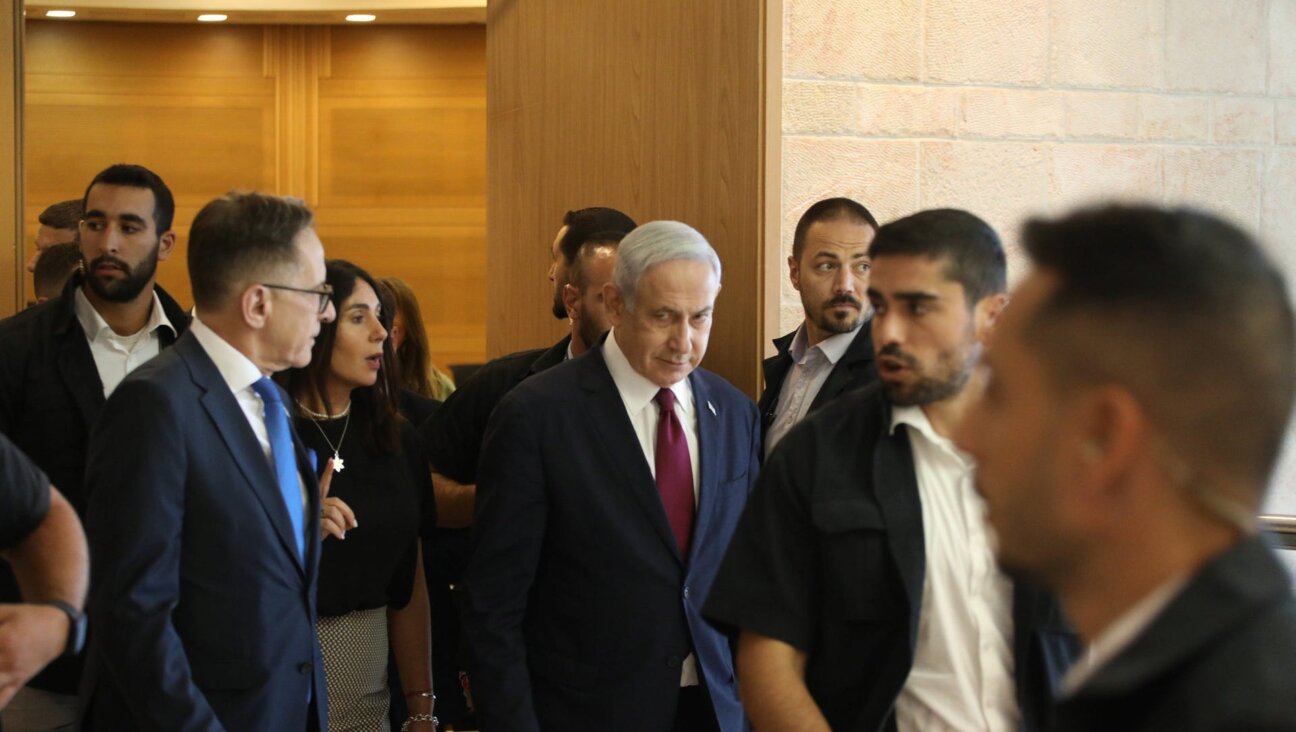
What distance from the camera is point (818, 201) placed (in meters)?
3.79

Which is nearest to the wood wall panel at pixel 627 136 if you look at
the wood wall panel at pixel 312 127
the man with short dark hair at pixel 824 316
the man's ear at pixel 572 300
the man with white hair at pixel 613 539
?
the man with short dark hair at pixel 824 316

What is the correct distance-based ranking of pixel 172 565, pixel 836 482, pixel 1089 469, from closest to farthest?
pixel 1089 469 < pixel 836 482 < pixel 172 565

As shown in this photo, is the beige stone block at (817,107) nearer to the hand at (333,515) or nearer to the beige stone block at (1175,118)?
the beige stone block at (1175,118)

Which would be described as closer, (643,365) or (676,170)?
(643,365)

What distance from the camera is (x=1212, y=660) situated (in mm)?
969

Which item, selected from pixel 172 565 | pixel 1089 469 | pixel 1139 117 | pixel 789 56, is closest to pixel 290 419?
pixel 172 565

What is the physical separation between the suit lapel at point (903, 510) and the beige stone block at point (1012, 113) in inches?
78.0

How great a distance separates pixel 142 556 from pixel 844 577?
1.16 meters

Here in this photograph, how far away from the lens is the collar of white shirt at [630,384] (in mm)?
2969

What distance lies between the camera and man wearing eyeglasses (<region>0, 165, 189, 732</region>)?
3365mm

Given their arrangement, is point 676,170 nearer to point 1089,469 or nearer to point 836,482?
point 836,482

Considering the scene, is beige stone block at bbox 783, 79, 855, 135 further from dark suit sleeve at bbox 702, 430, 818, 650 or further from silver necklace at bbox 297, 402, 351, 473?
dark suit sleeve at bbox 702, 430, 818, 650

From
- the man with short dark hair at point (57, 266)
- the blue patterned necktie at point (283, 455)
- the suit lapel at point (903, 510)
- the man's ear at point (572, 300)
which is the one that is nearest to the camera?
the suit lapel at point (903, 510)

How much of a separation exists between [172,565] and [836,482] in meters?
1.13
